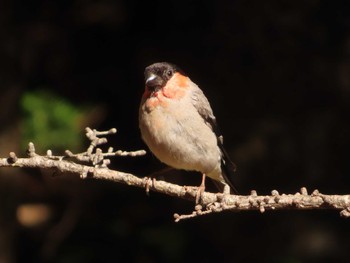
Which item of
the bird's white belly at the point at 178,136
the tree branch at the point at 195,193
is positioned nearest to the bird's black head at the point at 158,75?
the bird's white belly at the point at 178,136

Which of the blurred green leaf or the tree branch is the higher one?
the blurred green leaf

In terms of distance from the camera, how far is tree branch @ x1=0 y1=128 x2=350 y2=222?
3.21 metres

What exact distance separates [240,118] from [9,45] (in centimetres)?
227

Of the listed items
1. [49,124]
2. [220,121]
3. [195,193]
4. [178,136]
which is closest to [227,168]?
[178,136]

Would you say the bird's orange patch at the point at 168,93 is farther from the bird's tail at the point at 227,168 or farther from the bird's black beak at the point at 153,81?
the bird's tail at the point at 227,168

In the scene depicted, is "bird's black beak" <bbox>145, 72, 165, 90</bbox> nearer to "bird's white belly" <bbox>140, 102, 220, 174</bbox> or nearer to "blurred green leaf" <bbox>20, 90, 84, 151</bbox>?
"bird's white belly" <bbox>140, 102, 220, 174</bbox>

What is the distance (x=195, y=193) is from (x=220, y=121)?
3526 millimetres

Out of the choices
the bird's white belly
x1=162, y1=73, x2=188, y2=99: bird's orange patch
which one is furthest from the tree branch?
x1=162, y1=73, x2=188, y2=99: bird's orange patch

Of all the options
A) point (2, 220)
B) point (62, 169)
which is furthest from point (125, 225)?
point (62, 169)

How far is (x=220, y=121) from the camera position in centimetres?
718

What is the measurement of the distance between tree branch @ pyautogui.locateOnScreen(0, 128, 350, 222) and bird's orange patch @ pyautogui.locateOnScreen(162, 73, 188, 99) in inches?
39.5

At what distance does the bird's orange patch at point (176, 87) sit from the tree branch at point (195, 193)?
3.29ft

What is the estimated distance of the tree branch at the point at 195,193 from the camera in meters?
3.21

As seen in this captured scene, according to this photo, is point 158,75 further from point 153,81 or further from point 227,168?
point 227,168
